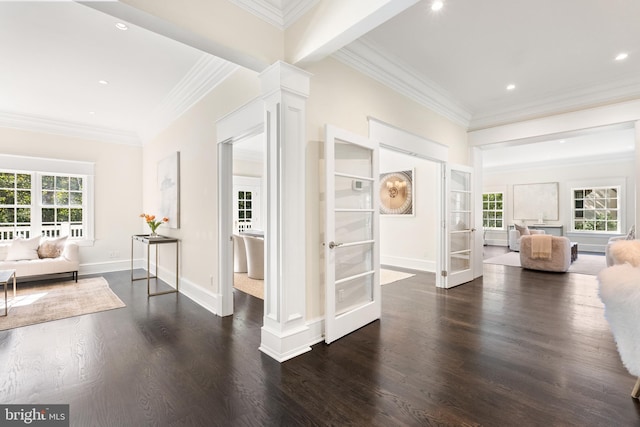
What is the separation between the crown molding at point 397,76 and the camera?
3035 mm

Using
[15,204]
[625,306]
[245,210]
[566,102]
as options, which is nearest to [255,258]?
[245,210]

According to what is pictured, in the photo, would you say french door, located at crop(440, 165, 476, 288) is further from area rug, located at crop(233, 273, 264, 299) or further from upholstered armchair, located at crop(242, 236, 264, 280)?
upholstered armchair, located at crop(242, 236, 264, 280)

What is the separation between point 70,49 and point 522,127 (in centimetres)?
623

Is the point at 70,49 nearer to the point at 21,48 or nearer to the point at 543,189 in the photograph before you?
the point at 21,48

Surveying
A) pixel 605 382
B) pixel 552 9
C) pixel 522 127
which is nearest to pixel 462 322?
pixel 605 382

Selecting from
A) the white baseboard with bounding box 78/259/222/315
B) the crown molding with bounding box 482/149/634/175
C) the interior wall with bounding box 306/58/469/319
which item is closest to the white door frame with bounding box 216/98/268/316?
the white baseboard with bounding box 78/259/222/315

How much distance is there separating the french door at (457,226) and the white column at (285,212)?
9.72ft

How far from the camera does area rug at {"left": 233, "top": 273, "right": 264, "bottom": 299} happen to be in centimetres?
437

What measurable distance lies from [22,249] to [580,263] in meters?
11.5

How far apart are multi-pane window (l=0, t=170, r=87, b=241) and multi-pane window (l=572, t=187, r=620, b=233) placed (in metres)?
13.5

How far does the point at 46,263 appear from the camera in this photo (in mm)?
4797

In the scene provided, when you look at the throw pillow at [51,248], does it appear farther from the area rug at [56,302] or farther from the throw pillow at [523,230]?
the throw pillow at [523,230]

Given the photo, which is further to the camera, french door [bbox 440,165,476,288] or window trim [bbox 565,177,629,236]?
window trim [bbox 565,177,629,236]

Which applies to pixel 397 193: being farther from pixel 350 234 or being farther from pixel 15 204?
pixel 15 204
